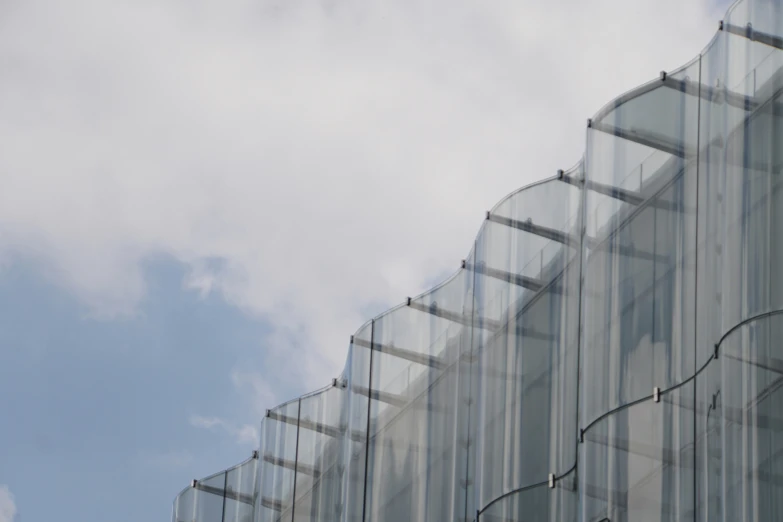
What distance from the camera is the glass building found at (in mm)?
13656

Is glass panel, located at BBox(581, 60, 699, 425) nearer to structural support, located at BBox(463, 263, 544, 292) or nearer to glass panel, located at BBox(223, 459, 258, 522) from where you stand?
structural support, located at BBox(463, 263, 544, 292)

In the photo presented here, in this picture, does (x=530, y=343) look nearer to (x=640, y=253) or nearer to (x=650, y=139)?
(x=640, y=253)

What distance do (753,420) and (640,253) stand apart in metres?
2.65

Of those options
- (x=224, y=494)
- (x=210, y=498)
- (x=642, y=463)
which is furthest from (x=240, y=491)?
(x=642, y=463)

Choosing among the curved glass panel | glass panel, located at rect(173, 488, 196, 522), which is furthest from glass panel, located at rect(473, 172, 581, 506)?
glass panel, located at rect(173, 488, 196, 522)

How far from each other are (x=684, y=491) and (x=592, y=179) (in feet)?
13.2

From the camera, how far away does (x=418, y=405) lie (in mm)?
20547

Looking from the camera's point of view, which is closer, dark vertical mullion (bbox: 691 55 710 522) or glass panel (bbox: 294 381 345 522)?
dark vertical mullion (bbox: 691 55 710 522)

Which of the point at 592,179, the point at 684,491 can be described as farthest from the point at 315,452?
the point at 684,491

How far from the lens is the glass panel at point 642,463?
14164mm

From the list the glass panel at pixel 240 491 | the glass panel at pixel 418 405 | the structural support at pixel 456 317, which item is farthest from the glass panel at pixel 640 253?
the glass panel at pixel 240 491

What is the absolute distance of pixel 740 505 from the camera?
42.7ft

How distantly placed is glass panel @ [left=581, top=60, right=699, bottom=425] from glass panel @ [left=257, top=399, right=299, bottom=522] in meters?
9.21

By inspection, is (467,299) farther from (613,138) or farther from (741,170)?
(741,170)
